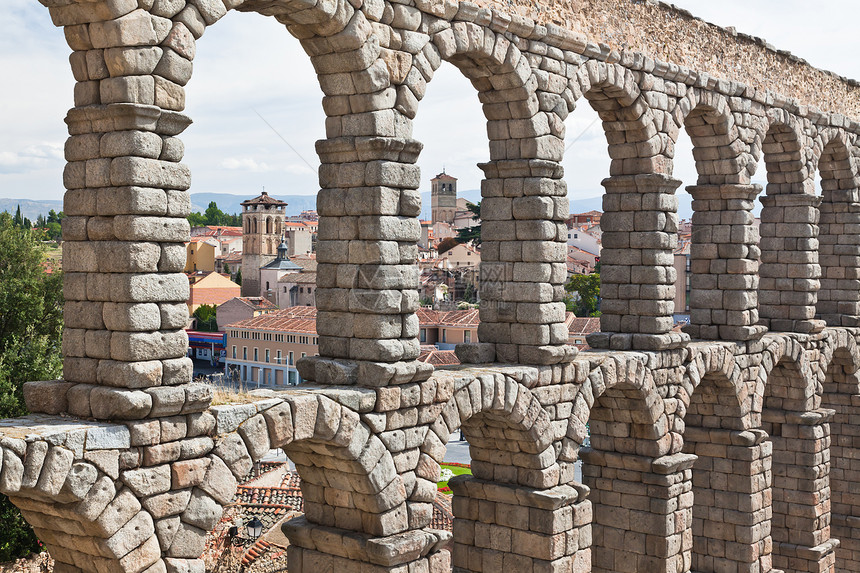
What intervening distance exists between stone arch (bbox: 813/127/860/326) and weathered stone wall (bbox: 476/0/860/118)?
1.08m

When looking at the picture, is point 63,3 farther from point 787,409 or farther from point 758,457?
point 787,409

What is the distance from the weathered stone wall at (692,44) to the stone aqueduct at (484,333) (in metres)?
0.12

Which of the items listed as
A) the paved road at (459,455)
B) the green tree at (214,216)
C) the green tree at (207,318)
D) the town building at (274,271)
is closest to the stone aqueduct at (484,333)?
the paved road at (459,455)

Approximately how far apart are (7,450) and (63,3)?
11.2 feet

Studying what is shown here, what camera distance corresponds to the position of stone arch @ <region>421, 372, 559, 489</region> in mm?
11367

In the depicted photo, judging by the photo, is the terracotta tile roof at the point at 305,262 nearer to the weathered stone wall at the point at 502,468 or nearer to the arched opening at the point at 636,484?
the weathered stone wall at the point at 502,468

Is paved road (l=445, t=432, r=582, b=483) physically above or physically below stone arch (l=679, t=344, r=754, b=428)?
below

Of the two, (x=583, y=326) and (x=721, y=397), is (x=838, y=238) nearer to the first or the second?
(x=721, y=397)

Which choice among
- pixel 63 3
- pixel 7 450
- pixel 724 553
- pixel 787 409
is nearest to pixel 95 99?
pixel 63 3

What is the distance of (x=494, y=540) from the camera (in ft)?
41.8

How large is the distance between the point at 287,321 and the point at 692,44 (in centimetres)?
2437

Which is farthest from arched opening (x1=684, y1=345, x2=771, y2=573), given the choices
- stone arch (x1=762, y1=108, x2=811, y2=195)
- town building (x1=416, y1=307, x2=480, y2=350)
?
town building (x1=416, y1=307, x2=480, y2=350)

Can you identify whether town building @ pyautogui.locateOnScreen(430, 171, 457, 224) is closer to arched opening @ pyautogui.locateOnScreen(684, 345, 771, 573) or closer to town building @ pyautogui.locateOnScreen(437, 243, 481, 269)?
town building @ pyautogui.locateOnScreen(437, 243, 481, 269)

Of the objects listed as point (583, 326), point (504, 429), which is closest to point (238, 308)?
point (583, 326)
